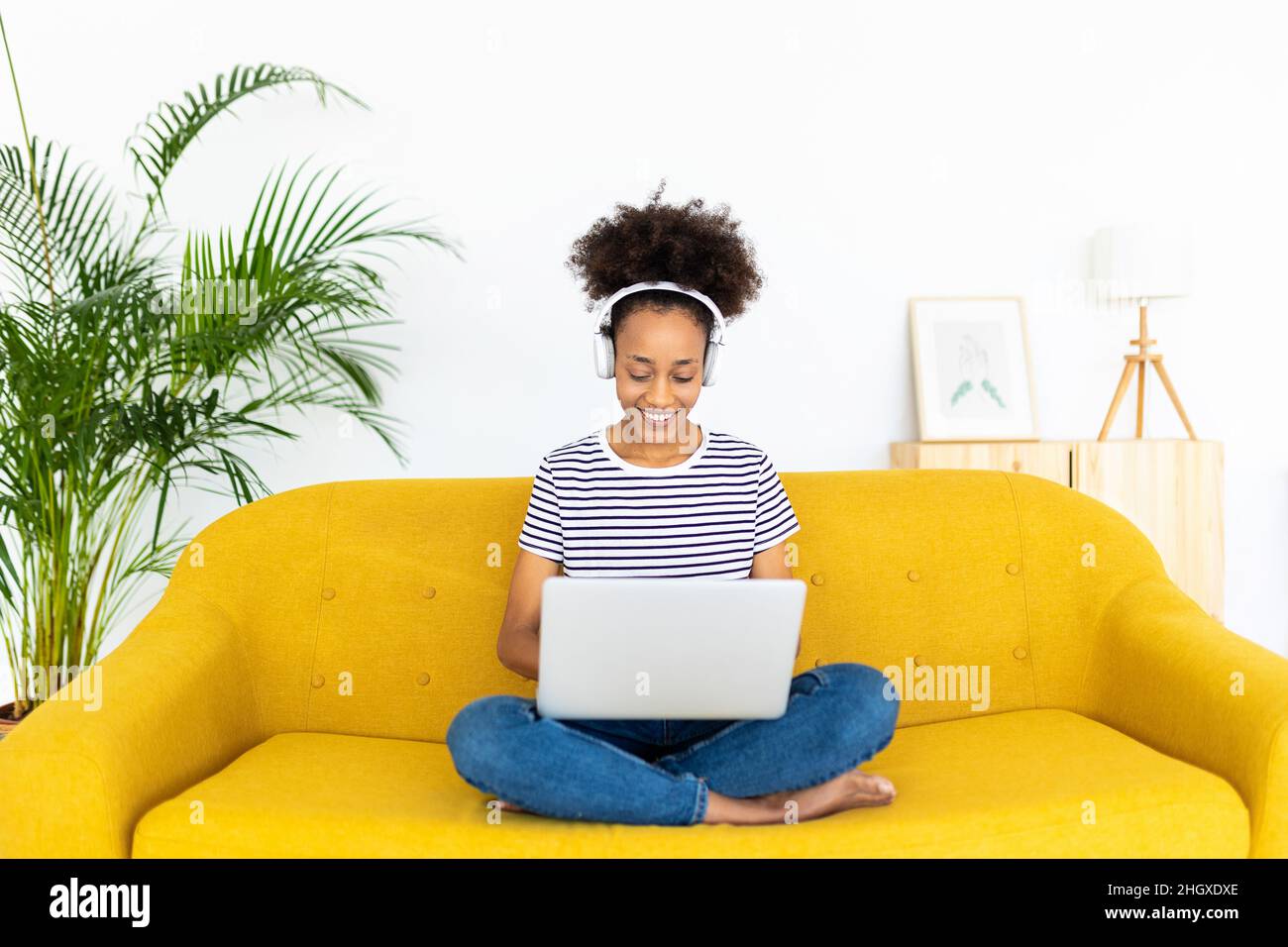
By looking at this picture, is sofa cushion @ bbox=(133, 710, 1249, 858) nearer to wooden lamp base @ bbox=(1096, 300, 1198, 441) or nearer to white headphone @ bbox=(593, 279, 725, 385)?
white headphone @ bbox=(593, 279, 725, 385)

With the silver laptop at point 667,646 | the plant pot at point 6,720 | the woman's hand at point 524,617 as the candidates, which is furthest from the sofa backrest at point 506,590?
the plant pot at point 6,720

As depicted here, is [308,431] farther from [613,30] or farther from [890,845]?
[890,845]

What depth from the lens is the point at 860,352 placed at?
3887 mm

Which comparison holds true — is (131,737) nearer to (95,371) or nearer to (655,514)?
(655,514)

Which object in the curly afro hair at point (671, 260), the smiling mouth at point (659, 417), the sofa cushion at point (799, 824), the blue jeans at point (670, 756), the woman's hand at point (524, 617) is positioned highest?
the curly afro hair at point (671, 260)

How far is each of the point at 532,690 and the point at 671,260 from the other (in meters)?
0.83

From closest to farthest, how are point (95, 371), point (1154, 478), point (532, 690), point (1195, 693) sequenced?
point (1195, 693)
point (532, 690)
point (95, 371)
point (1154, 478)

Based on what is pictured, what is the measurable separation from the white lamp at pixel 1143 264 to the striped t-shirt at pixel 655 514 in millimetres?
2121

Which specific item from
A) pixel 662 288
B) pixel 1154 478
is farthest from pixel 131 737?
pixel 1154 478

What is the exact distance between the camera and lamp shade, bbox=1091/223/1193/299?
3.68 m

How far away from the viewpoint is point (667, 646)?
5.04ft

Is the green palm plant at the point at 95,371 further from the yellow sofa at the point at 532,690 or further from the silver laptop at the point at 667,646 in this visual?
the silver laptop at the point at 667,646

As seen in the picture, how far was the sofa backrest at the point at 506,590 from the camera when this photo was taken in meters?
2.21
